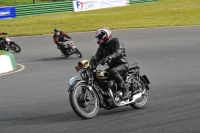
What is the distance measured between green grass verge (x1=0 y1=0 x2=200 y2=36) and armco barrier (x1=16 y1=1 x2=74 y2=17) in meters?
0.40

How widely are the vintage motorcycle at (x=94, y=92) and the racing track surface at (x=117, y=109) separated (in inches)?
7.2

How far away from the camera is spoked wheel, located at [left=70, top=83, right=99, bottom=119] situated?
8.69 metres

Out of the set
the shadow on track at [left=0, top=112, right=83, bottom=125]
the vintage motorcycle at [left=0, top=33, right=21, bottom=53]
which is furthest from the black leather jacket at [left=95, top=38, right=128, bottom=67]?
the vintage motorcycle at [left=0, top=33, right=21, bottom=53]

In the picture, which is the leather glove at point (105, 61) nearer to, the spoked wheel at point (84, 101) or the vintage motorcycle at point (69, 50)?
the spoked wheel at point (84, 101)

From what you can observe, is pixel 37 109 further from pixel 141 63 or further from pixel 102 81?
pixel 141 63

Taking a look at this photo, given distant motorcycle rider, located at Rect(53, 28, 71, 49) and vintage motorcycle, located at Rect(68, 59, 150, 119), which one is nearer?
vintage motorcycle, located at Rect(68, 59, 150, 119)

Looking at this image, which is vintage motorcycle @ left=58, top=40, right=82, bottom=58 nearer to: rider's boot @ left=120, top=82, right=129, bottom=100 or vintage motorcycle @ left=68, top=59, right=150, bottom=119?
vintage motorcycle @ left=68, top=59, right=150, bottom=119

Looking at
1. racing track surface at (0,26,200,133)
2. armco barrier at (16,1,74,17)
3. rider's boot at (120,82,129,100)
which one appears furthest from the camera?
armco barrier at (16,1,74,17)

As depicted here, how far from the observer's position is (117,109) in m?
9.90

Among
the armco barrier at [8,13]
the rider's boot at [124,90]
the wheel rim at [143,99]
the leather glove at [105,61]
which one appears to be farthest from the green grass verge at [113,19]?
the leather glove at [105,61]

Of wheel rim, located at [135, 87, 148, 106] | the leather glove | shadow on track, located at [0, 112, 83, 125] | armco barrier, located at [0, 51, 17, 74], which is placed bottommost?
armco barrier, located at [0, 51, 17, 74]

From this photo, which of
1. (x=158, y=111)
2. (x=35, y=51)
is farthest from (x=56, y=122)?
(x=35, y=51)

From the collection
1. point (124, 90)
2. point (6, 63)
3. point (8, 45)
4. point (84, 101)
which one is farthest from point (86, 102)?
point (8, 45)

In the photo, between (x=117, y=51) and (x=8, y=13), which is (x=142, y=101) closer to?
(x=117, y=51)
